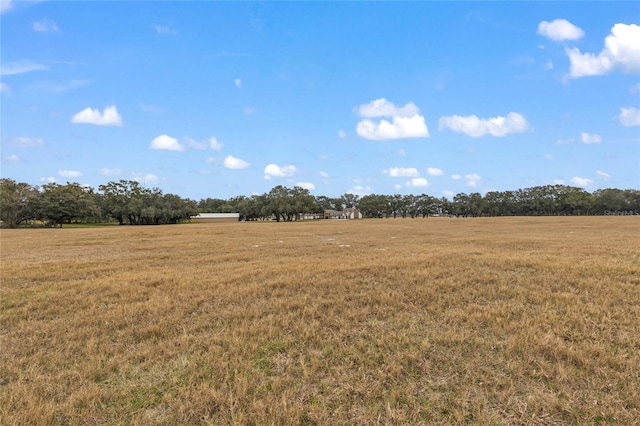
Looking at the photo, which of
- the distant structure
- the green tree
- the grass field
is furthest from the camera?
the distant structure

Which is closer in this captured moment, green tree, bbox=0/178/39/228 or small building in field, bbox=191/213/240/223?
green tree, bbox=0/178/39/228

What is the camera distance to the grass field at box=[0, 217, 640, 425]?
11.3 ft

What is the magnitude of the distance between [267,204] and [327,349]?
293 ft

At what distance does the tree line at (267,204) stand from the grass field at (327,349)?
66174mm

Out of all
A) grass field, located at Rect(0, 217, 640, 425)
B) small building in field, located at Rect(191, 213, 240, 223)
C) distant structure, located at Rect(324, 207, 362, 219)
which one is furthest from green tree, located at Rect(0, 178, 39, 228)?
distant structure, located at Rect(324, 207, 362, 219)

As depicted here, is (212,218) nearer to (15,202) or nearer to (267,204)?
(267,204)

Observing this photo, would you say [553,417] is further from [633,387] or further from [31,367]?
[31,367]

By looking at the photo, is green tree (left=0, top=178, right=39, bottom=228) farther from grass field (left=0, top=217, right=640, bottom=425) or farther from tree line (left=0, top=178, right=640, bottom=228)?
grass field (left=0, top=217, right=640, bottom=425)

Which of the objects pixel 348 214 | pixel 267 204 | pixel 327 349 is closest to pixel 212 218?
pixel 267 204

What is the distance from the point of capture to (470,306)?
6254 mm

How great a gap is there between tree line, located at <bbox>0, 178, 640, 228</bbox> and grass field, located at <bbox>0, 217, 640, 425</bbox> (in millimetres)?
66174

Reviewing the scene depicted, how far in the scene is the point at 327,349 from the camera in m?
4.67

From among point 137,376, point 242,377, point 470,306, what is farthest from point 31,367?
point 470,306

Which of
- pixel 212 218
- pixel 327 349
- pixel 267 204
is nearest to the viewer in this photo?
pixel 327 349
